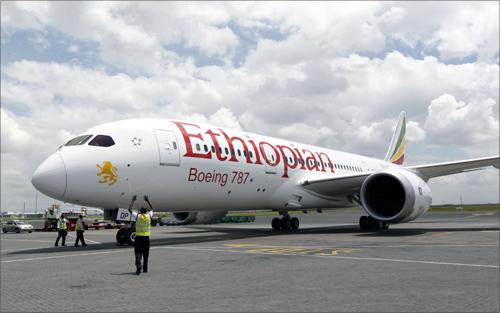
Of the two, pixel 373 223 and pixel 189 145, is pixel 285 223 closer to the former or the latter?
pixel 373 223

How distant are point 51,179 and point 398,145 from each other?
1157 inches

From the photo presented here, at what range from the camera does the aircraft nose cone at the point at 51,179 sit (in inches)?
516

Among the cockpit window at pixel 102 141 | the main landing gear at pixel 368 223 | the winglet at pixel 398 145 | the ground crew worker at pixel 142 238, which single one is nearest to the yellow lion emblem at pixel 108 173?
the cockpit window at pixel 102 141

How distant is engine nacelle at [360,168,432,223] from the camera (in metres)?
18.5

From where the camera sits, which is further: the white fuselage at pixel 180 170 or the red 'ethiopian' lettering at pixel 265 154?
the red 'ethiopian' lettering at pixel 265 154

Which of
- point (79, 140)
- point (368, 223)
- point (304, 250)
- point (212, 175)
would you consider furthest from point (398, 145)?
point (79, 140)

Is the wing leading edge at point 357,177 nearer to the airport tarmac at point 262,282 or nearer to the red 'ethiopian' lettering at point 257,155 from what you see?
the red 'ethiopian' lettering at point 257,155

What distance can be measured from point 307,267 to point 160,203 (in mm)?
7355

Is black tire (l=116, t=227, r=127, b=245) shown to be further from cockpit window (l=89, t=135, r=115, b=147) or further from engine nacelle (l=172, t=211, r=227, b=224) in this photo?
engine nacelle (l=172, t=211, r=227, b=224)

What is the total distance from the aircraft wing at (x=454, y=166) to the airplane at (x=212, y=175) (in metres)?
0.05

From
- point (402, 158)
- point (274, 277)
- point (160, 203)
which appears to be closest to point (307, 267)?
point (274, 277)

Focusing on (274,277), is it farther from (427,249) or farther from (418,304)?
(427,249)

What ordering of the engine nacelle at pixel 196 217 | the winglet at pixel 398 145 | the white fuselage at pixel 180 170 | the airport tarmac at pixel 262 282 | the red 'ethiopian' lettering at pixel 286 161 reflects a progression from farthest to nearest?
the winglet at pixel 398 145 < the engine nacelle at pixel 196 217 < the red 'ethiopian' lettering at pixel 286 161 < the white fuselage at pixel 180 170 < the airport tarmac at pixel 262 282

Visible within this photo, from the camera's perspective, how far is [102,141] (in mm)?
14391
